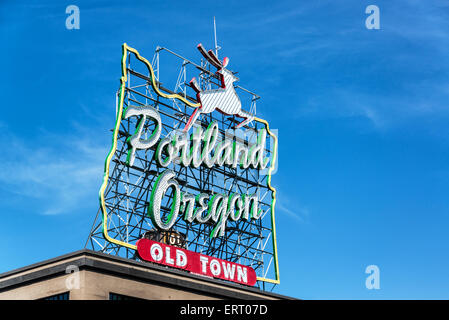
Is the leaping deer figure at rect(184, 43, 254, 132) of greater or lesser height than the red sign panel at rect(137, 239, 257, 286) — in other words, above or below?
above

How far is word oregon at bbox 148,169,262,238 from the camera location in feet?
113

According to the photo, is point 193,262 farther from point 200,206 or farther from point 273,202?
point 273,202

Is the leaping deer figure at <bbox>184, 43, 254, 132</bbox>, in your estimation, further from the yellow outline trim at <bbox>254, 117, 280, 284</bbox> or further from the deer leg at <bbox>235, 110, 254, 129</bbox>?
the yellow outline trim at <bbox>254, 117, 280, 284</bbox>

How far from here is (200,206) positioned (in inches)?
1474

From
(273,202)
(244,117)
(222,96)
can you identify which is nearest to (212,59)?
(222,96)

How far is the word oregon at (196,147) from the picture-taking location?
34.8 meters

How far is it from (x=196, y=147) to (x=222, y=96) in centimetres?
535

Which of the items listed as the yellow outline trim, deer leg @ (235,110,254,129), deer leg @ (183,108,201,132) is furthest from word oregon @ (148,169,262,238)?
deer leg @ (235,110,254,129)

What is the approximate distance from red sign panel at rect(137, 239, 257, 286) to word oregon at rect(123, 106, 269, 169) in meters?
5.49

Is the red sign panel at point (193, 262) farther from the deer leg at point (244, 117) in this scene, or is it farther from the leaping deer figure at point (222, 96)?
the deer leg at point (244, 117)
